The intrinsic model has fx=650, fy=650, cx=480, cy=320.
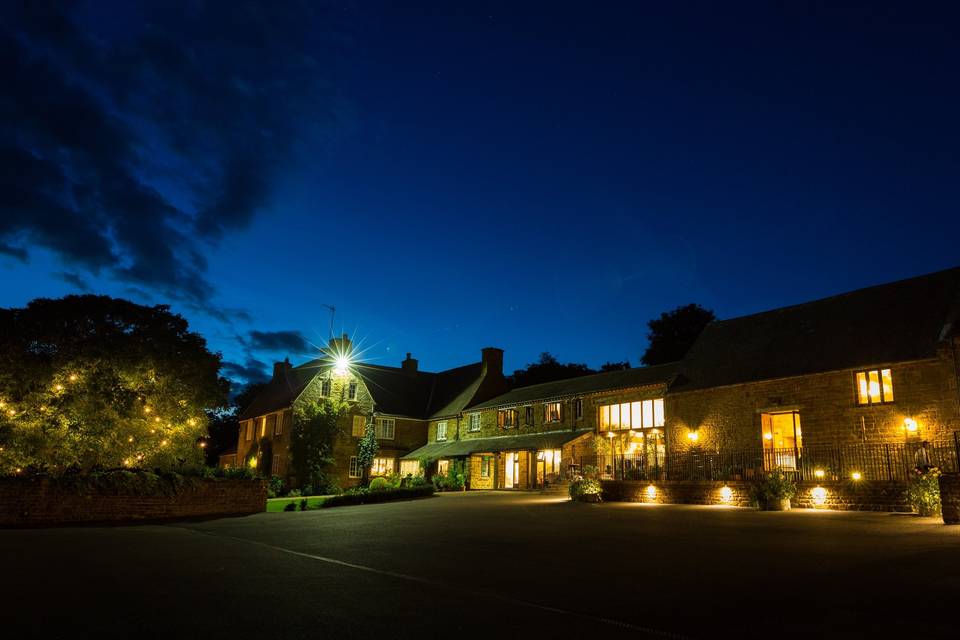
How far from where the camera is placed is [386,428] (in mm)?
47094

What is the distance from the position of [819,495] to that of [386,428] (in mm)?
32407

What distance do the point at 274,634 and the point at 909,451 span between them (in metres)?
21.3

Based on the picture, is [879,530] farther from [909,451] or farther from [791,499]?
[909,451]

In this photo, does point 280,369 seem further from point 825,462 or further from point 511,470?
point 825,462

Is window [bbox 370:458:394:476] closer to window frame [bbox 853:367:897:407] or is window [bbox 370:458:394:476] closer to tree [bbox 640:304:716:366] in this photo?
tree [bbox 640:304:716:366]

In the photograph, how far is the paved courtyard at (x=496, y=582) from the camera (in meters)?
6.18

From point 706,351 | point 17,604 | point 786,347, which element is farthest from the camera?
point 706,351

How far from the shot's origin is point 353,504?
2800 cm

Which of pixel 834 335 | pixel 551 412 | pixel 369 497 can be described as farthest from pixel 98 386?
pixel 834 335

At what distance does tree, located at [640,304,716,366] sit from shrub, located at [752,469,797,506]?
3237 centimetres

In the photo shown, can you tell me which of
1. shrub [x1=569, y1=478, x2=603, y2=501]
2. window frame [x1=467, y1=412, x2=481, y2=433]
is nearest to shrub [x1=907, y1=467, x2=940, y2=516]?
shrub [x1=569, y1=478, x2=603, y2=501]

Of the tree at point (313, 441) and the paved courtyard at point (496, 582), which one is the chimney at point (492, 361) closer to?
the tree at point (313, 441)

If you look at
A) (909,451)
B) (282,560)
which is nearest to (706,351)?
(909,451)

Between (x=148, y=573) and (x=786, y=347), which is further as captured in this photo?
(x=786, y=347)
